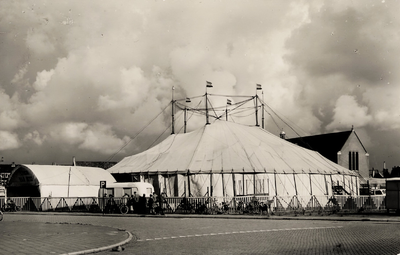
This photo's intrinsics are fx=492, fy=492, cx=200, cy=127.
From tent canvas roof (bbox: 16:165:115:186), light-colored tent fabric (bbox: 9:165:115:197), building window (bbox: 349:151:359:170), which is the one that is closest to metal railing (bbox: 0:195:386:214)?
light-colored tent fabric (bbox: 9:165:115:197)

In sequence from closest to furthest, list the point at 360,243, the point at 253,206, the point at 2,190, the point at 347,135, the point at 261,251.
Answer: the point at 261,251 < the point at 360,243 < the point at 253,206 < the point at 2,190 < the point at 347,135

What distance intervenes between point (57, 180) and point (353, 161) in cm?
5428

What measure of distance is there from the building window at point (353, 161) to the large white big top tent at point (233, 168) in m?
34.7

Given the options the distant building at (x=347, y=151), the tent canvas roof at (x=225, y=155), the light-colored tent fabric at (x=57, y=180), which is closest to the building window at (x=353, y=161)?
the distant building at (x=347, y=151)

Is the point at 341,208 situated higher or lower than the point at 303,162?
lower

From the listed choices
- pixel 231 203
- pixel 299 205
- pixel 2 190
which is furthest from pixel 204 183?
pixel 2 190

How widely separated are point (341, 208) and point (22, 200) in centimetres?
2379

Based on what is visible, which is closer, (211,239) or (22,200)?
(211,239)

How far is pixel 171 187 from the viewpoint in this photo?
39.7 meters

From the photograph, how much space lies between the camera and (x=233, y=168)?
3875cm

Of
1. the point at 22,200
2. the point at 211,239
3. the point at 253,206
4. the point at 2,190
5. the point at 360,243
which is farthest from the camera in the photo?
the point at 2,190

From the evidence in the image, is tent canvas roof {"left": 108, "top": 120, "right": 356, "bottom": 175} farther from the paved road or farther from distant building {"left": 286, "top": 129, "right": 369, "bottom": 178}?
distant building {"left": 286, "top": 129, "right": 369, "bottom": 178}

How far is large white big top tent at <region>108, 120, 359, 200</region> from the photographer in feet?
127

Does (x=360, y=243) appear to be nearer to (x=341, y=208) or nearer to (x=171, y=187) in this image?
(x=341, y=208)
